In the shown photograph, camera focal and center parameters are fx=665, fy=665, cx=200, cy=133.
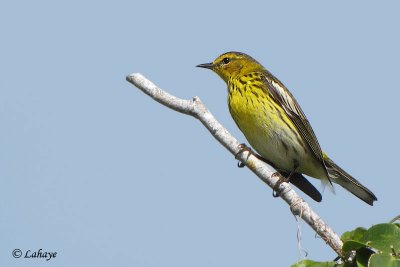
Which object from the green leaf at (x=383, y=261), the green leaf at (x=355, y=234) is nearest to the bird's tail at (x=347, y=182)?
the green leaf at (x=355, y=234)

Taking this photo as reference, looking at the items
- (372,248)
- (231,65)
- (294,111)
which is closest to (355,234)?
(372,248)

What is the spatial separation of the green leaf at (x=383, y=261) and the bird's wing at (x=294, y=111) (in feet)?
11.8

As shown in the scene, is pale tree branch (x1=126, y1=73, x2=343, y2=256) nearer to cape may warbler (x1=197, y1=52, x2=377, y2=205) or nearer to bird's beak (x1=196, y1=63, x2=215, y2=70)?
cape may warbler (x1=197, y1=52, x2=377, y2=205)

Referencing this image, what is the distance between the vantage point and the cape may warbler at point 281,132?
22.2 feet

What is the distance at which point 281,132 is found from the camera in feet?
22.3

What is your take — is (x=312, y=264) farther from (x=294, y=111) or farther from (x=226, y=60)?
(x=226, y=60)

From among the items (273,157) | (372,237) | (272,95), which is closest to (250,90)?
(272,95)

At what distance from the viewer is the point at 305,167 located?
7.09m

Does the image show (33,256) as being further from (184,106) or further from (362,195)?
(362,195)

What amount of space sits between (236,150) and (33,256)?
6.91 ft

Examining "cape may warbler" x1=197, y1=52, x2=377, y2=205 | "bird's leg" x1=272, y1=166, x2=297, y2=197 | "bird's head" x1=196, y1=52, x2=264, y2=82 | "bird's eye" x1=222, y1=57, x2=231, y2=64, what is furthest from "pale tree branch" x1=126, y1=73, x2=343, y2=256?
"bird's eye" x1=222, y1=57, x2=231, y2=64

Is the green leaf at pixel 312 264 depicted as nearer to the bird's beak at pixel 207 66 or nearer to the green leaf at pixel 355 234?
the green leaf at pixel 355 234

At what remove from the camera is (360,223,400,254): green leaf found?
11.4 ft

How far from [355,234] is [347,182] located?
3.30 metres
